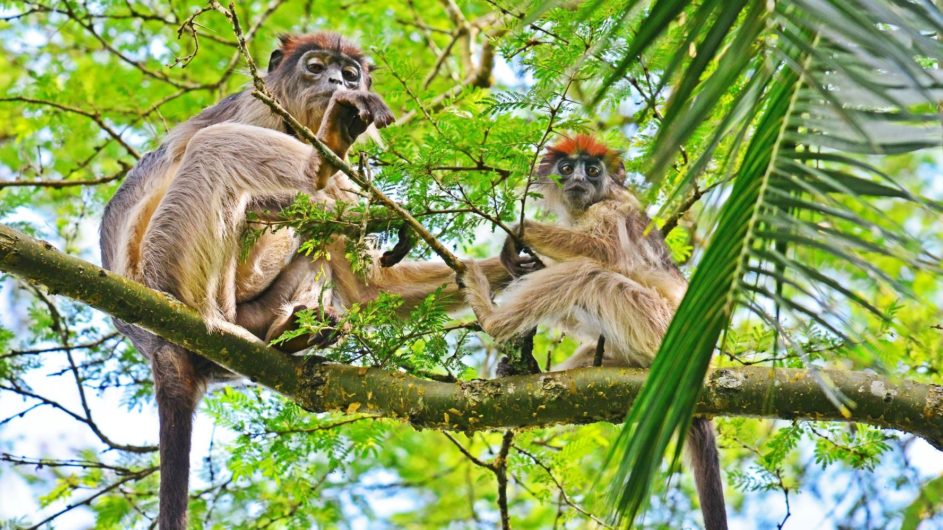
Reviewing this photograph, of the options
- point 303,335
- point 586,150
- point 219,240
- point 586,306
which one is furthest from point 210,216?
point 586,150

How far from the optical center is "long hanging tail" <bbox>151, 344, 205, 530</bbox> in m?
4.14

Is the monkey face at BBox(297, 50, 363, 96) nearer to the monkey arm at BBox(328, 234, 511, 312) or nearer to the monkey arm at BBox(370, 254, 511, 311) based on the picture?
the monkey arm at BBox(328, 234, 511, 312)

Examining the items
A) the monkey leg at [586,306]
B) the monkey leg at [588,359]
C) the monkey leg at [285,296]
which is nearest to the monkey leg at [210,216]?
the monkey leg at [285,296]

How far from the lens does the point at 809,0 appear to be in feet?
3.94

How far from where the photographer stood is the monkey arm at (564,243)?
198 inches

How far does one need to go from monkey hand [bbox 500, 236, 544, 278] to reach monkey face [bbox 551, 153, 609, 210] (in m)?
0.91

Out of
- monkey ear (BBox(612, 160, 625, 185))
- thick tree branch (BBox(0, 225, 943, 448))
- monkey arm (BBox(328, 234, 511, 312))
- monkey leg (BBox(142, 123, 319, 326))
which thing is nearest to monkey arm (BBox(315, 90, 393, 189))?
monkey leg (BBox(142, 123, 319, 326))

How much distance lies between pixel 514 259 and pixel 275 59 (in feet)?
8.08

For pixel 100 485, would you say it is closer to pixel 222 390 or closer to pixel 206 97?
pixel 222 390

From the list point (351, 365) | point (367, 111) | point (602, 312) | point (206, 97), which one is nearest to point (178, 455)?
point (351, 365)

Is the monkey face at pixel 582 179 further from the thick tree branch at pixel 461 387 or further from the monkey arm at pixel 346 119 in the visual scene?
the thick tree branch at pixel 461 387

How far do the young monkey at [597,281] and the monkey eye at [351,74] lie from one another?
124 centimetres

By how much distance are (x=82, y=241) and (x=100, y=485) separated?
2.21 metres

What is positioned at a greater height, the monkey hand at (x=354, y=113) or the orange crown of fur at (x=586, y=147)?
the orange crown of fur at (x=586, y=147)
